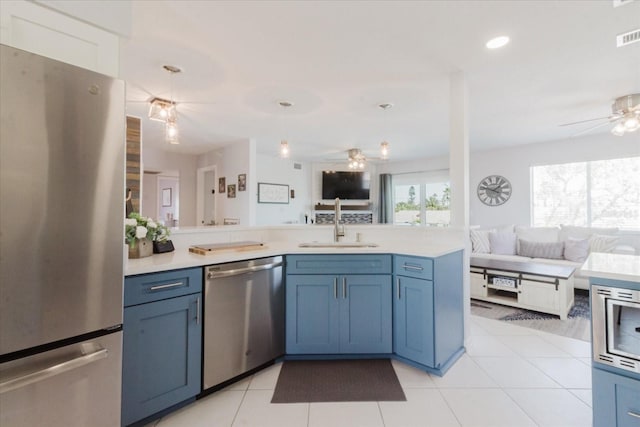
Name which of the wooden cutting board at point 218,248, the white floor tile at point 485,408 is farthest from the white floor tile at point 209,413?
the white floor tile at point 485,408

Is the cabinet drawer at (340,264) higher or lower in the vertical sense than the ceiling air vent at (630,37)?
lower

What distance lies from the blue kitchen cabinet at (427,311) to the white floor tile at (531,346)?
0.66 meters

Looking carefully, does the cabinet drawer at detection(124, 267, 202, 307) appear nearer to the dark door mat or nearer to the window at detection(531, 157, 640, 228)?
the dark door mat

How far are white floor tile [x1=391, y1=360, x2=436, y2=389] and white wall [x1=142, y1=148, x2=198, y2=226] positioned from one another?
5.66m

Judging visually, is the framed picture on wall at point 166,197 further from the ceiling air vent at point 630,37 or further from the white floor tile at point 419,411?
the ceiling air vent at point 630,37

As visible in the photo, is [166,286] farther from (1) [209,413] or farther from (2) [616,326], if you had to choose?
(2) [616,326]

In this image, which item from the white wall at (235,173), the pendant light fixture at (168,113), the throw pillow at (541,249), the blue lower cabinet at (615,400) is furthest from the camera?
the white wall at (235,173)

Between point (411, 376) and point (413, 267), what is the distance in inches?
32.1

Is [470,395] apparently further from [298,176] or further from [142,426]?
[298,176]

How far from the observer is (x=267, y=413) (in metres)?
1.69

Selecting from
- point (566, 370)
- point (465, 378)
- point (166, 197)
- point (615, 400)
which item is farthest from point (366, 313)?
point (166, 197)

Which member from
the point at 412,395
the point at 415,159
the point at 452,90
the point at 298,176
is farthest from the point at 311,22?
the point at 415,159

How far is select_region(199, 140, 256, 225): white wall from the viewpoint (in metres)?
5.09

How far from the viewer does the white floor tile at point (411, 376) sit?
198 cm
